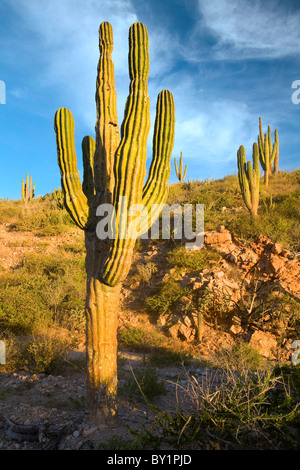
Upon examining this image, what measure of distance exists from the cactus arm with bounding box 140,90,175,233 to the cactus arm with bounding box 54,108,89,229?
789 millimetres

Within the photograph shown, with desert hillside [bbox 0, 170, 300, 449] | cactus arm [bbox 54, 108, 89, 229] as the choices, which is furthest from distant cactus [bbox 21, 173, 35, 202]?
cactus arm [bbox 54, 108, 89, 229]

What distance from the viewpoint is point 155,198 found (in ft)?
12.0

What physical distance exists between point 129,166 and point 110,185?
0.43m

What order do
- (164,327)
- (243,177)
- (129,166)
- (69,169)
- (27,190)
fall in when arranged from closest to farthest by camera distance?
(129,166) → (69,169) → (164,327) → (243,177) → (27,190)

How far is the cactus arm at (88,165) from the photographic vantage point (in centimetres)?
411

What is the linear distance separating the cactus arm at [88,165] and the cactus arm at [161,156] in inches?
34.1

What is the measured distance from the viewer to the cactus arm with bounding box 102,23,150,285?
3.20 m

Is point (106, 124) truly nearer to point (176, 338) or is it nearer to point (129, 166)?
point (129, 166)

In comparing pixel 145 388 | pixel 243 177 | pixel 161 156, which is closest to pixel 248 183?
pixel 243 177

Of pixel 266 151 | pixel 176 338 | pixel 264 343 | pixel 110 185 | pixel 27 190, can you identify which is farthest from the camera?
pixel 27 190

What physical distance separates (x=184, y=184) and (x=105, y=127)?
1234 centimetres

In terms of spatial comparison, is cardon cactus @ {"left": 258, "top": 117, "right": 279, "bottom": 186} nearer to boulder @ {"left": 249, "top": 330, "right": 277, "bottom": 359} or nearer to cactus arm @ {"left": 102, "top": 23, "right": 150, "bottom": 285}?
boulder @ {"left": 249, "top": 330, "right": 277, "bottom": 359}

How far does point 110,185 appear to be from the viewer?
3.59 meters

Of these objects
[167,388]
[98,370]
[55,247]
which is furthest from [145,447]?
[55,247]
